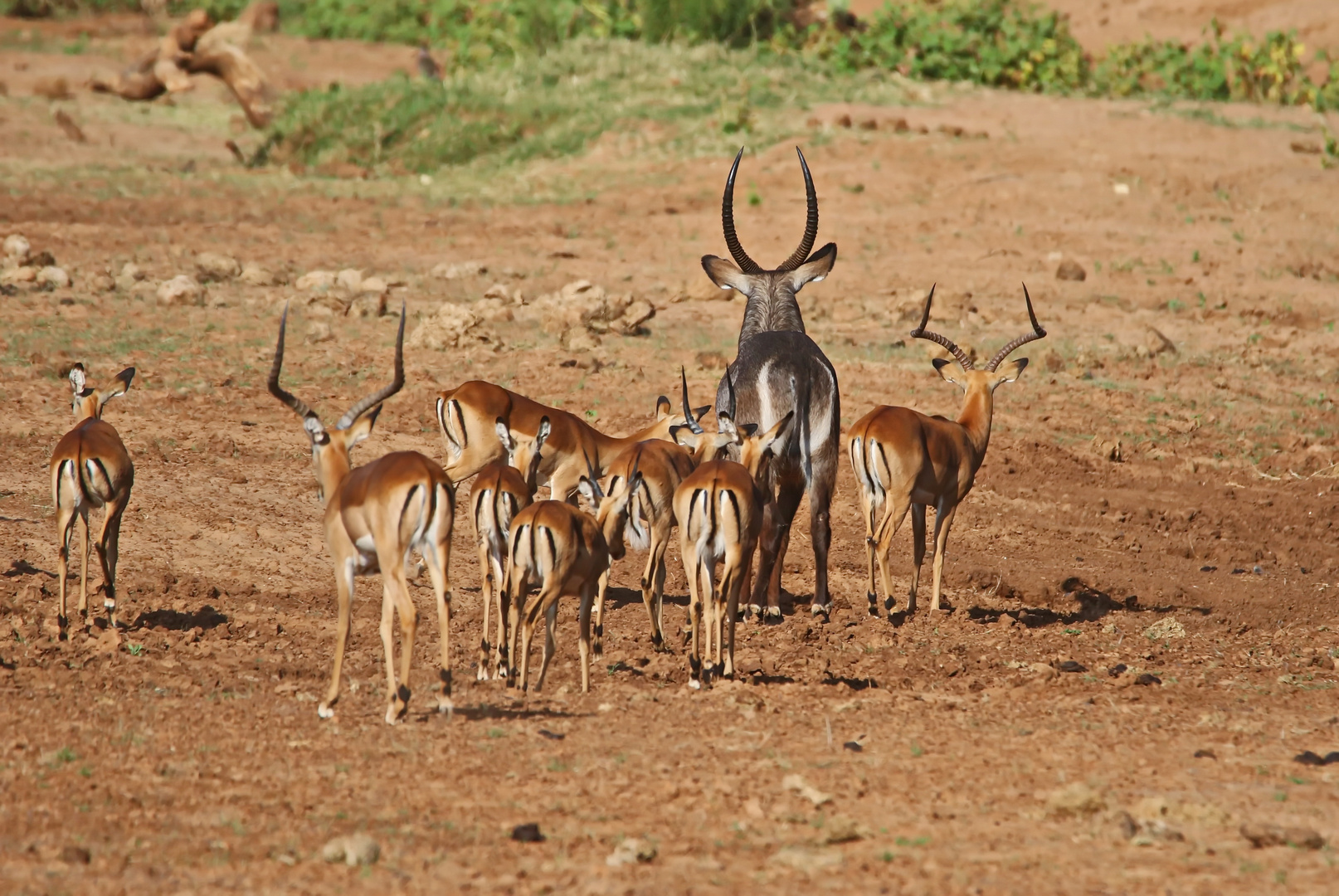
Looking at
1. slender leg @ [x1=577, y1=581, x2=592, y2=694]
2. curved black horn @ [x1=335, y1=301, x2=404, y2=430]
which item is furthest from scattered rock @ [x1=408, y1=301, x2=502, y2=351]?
curved black horn @ [x1=335, y1=301, x2=404, y2=430]

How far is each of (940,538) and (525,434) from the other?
2.83 m

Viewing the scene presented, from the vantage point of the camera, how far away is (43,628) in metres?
8.97

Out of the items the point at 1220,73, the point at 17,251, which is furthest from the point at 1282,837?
the point at 1220,73

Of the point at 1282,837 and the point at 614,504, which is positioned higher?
the point at 614,504

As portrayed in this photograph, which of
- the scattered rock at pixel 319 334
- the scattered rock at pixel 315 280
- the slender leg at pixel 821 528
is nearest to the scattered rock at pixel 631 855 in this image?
the slender leg at pixel 821 528

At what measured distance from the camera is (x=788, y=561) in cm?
1188

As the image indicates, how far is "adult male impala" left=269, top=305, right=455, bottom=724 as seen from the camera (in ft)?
24.0

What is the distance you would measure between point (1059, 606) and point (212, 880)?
684 cm

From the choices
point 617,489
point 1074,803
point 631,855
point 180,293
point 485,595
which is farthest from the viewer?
point 180,293

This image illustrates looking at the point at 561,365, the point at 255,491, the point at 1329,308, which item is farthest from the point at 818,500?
the point at 1329,308

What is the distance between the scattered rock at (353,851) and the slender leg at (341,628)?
180 cm

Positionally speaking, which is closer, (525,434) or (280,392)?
(280,392)

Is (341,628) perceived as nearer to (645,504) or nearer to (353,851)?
(353,851)

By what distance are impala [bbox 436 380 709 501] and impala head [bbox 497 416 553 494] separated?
11.9 inches
